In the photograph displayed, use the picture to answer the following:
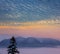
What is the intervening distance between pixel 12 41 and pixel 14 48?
2.64ft

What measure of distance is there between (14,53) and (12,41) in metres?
1.31

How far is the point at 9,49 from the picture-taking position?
1212 inches

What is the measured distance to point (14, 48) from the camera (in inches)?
1204

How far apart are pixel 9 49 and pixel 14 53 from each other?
741 millimetres

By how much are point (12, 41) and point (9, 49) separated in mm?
1011

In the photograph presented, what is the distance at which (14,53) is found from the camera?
1201 inches

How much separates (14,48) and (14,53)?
54cm

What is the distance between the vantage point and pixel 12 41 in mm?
30438

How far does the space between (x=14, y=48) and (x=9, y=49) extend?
597 millimetres
